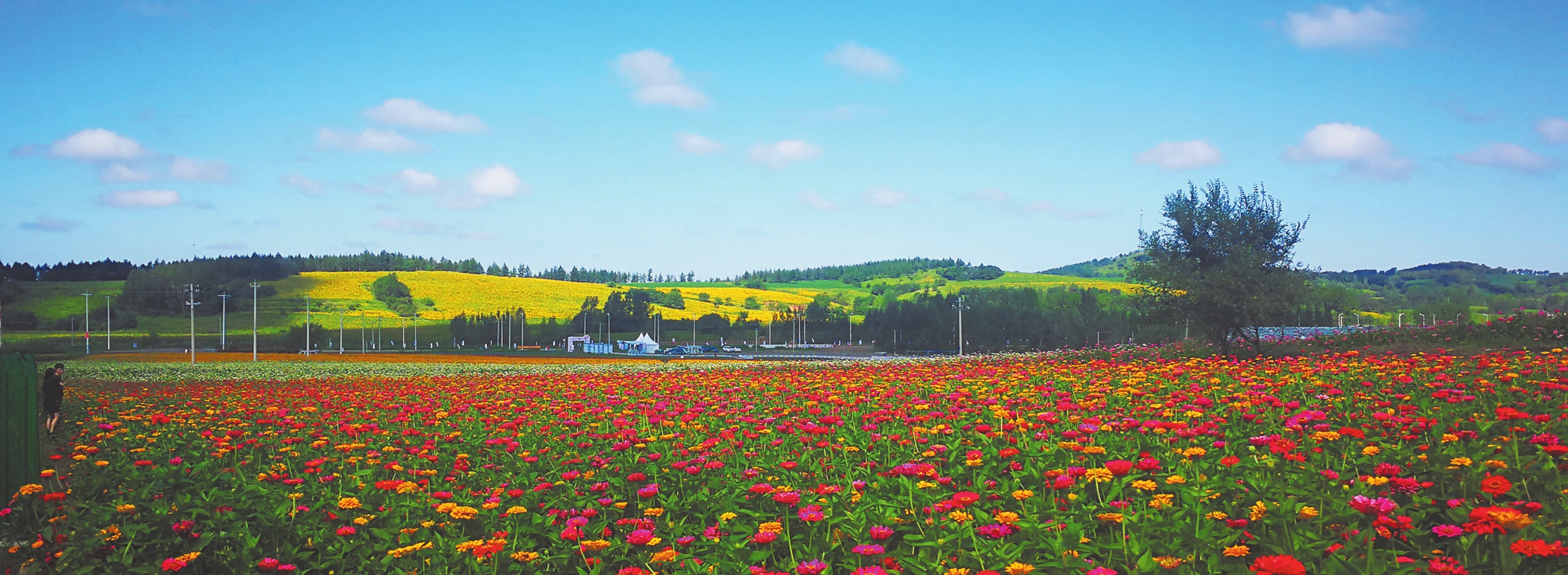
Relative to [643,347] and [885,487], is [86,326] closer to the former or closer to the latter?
[643,347]

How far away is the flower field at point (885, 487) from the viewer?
4613 mm

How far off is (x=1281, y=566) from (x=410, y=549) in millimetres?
4586

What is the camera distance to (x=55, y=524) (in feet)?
22.1

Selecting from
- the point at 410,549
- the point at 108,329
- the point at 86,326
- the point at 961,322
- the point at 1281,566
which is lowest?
the point at 410,549

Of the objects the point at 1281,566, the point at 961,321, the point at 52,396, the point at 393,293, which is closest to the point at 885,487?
the point at 1281,566

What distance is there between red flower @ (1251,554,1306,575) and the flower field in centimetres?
1

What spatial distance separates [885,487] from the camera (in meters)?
6.42

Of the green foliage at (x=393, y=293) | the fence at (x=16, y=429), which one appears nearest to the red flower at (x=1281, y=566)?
the fence at (x=16, y=429)

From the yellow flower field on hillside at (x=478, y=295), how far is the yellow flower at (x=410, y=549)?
5247 inches

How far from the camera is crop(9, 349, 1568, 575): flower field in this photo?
461cm

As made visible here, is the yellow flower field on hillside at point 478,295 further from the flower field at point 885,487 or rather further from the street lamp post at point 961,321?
the flower field at point 885,487

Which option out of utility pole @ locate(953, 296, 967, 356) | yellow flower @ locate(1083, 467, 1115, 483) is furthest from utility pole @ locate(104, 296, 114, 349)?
yellow flower @ locate(1083, 467, 1115, 483)

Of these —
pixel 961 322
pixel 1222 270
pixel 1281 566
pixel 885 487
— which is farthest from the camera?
pixel 961 322

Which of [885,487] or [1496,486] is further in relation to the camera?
[885,487]
